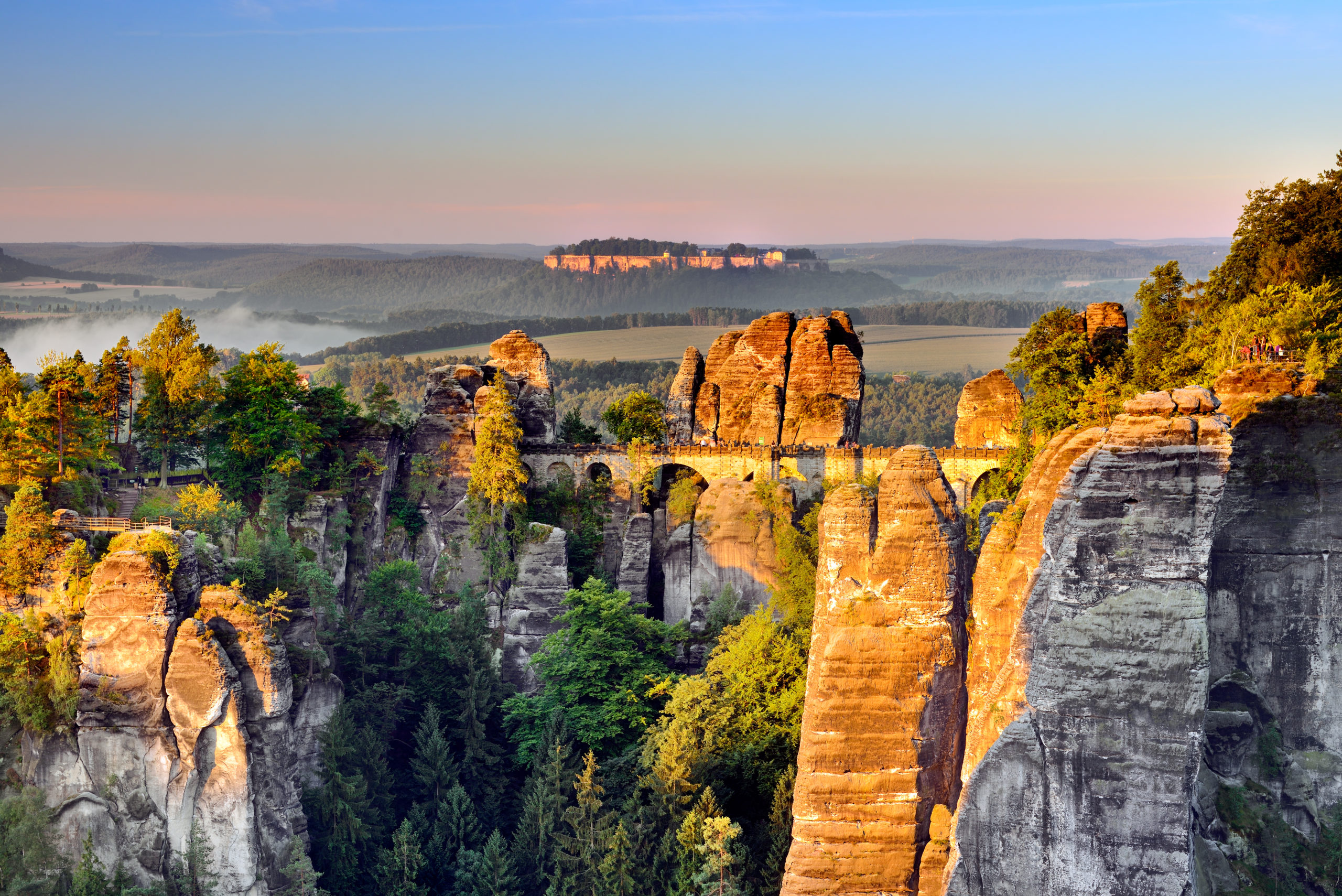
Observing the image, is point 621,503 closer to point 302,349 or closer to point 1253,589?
point 1253,589

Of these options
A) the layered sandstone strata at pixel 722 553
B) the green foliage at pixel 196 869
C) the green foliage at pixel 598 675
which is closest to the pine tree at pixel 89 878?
the green foliage at pixel 196 869

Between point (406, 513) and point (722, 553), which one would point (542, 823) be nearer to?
point (722, 553)

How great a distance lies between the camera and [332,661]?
36.8 meters

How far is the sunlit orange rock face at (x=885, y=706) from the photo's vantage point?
72.7ft

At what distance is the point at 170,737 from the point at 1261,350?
29.7 m

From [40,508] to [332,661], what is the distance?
30.4 feet

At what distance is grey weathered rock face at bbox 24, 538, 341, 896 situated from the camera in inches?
1181

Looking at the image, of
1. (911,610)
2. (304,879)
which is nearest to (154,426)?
(304,879)

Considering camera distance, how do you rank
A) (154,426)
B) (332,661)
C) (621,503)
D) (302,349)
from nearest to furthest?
(332,661) < (154,426) < (621,503) < (302,349)

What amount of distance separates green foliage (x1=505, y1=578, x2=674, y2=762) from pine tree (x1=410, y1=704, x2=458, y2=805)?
2.40 meters

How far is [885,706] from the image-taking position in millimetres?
22203

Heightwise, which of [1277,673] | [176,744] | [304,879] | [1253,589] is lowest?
[304,879]

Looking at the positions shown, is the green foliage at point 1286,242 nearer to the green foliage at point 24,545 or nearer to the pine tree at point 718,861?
the pine tree at point 718,861

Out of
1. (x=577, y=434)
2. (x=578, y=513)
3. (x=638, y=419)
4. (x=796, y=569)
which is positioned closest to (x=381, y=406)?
(x=578, y=513)
